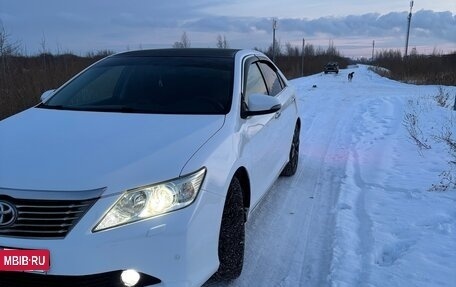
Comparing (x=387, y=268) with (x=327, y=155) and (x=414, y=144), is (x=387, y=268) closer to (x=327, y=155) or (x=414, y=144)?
(x=327, y=155)

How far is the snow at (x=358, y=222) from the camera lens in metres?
3.47

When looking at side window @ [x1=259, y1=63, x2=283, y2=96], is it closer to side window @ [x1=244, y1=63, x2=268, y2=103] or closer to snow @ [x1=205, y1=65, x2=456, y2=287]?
side window @ [x1=244, y1=63, x2=268, y2=103]

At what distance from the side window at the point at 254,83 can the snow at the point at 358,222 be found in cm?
125

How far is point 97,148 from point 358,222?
273cm

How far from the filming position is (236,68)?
4.20 meters

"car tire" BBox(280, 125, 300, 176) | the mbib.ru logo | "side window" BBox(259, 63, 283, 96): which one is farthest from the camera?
"car tire" BBox(280, 125, 300, 176)

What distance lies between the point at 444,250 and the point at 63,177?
9.73 feet

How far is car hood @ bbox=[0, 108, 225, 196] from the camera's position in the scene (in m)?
2.48

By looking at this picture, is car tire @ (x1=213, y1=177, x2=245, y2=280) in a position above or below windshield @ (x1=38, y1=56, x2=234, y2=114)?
below

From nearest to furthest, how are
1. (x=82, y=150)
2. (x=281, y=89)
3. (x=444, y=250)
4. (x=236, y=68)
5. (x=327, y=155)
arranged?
(x=82, y=150), (x=444, y=250), (x=236, y=68), (x=281, y=89), (x=327, y=155)

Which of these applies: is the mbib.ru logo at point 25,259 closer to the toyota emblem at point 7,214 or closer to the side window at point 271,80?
the toyota emblem at point 7,214

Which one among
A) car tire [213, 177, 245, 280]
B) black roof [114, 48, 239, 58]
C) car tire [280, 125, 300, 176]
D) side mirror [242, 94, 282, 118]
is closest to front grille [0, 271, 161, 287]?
car tire [213, 177, 245, 280]

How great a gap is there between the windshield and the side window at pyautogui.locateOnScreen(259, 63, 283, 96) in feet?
2.75

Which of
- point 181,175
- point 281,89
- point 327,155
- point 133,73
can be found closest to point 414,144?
point 327,155
